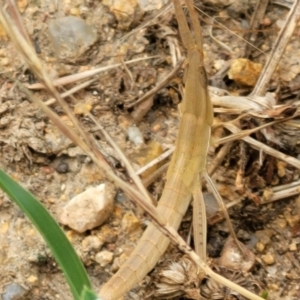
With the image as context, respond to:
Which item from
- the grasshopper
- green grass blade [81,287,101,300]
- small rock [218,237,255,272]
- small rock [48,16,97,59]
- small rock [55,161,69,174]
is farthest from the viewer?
small rock [48,16,97,59]

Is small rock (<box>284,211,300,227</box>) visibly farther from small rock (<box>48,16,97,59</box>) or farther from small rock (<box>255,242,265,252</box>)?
small rock (<box>48,16,97,59</box>)

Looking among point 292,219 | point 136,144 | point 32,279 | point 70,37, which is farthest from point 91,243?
point 70,37

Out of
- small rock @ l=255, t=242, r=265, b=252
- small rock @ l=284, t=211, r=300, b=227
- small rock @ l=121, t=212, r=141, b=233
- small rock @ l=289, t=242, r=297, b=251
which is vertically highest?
small rock @ l=284, t=211, r=300, b=227

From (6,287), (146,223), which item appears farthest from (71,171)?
(6,287)

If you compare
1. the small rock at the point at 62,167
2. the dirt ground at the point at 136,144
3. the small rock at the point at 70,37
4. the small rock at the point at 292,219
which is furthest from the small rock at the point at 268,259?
the small rock at the point at 70,37

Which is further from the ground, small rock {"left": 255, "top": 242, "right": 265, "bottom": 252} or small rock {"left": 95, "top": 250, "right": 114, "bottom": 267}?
small rock {"left": 255, "top": 242, "right": 265, "bottom": 252}

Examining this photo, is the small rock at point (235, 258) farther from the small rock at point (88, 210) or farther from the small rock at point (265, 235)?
the small rock at point (88, 210)

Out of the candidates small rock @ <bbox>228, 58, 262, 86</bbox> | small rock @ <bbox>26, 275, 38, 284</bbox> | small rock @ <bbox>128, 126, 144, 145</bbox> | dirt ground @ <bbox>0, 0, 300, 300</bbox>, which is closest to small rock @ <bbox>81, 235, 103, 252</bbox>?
dirt ground @ <bbox>0, 0, 300, 300</bbox>

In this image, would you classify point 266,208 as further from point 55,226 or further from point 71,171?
point 55,226
